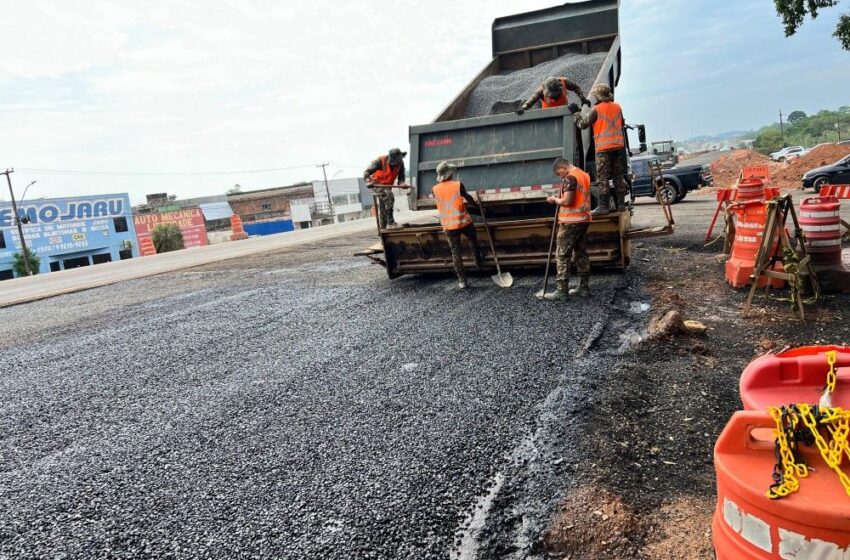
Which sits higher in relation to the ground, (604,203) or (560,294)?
(604,203)

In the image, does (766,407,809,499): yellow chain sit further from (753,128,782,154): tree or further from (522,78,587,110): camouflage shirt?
(753,128,782,154): tree

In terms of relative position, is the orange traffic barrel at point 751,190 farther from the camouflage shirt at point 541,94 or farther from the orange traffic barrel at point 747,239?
the camouflage shirt at point 541,94

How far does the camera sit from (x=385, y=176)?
27.4ft

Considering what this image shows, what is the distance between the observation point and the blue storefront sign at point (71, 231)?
1342 inches

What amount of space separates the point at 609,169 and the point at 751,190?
156cm

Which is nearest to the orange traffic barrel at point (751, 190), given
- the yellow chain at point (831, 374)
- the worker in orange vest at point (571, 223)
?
the worker in orange vest at point (571, 223)

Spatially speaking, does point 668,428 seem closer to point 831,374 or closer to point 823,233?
point 831,374

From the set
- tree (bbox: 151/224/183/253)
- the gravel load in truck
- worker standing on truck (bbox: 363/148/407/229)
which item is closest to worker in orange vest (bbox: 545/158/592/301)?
the gravel load in truck

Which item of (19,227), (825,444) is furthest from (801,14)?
(19,227)

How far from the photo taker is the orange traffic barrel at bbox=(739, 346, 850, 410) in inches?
67.1

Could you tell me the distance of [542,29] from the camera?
32.9 ft

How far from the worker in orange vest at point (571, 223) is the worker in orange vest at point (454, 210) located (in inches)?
46.9

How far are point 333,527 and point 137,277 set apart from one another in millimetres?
10921

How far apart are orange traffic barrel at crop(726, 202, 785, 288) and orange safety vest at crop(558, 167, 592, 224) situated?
165 cm
